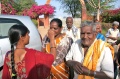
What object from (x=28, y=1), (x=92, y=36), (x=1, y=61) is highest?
(x=28, y=1)

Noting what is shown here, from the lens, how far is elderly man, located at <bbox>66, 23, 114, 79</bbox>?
2842 millimetres

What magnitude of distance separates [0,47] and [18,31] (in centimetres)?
245

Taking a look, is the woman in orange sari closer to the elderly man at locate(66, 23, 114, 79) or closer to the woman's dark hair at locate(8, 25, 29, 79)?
the elderly man at locate(66, 23, 114, 79)

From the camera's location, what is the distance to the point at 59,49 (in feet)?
12.2

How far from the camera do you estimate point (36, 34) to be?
5.60 meters

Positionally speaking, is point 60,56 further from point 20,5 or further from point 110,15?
point 20,5

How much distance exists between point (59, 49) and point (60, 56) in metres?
0.10

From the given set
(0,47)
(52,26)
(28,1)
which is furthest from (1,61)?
(28,1)

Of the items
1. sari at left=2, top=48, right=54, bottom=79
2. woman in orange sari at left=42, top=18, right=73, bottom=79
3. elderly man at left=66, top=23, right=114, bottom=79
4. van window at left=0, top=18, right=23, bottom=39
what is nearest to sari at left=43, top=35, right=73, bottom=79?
woman in orange sari at left=42, top=18, right=73, bottom=79

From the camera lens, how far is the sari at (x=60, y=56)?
3.72 meters

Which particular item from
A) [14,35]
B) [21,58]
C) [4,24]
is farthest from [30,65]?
[4,24]

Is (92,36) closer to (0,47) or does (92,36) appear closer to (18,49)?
(18,49)

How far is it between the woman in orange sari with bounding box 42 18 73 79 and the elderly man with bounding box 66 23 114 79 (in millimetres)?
554

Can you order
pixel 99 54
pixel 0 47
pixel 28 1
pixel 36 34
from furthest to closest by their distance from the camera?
pixel 28 1 → pixel 36 34 → pixel 0 47 → pixel 99 54
